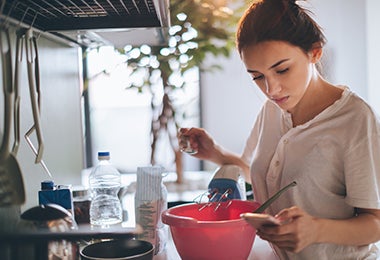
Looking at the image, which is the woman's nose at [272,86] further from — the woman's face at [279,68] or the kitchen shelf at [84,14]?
the kitchen shelf at [84,14]

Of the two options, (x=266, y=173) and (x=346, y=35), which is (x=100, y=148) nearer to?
(x=346, y=35)

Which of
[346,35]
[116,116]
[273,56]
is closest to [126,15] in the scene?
[273,56]

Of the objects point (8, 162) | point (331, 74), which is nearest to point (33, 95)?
point (8, 162)

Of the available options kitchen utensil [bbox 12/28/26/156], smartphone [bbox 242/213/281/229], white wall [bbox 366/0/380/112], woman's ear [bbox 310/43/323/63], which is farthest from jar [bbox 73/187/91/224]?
white wall [bbox 366/0/380/112]

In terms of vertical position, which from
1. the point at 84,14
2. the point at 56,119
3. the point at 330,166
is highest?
the point at 84,14

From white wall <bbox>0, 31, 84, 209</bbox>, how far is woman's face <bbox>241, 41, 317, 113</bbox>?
519mm

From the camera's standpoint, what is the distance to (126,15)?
112cm

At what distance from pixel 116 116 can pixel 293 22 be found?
242 cm

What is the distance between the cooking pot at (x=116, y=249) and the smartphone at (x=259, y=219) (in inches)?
A: 7.9

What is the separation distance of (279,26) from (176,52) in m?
1.23

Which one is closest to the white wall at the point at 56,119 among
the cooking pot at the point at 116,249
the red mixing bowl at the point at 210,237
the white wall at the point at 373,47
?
the cooking pot at the point at 116,249

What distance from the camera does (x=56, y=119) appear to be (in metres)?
1.28

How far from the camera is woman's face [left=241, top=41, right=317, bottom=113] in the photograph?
98cm

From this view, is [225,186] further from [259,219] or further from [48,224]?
[48,224]
